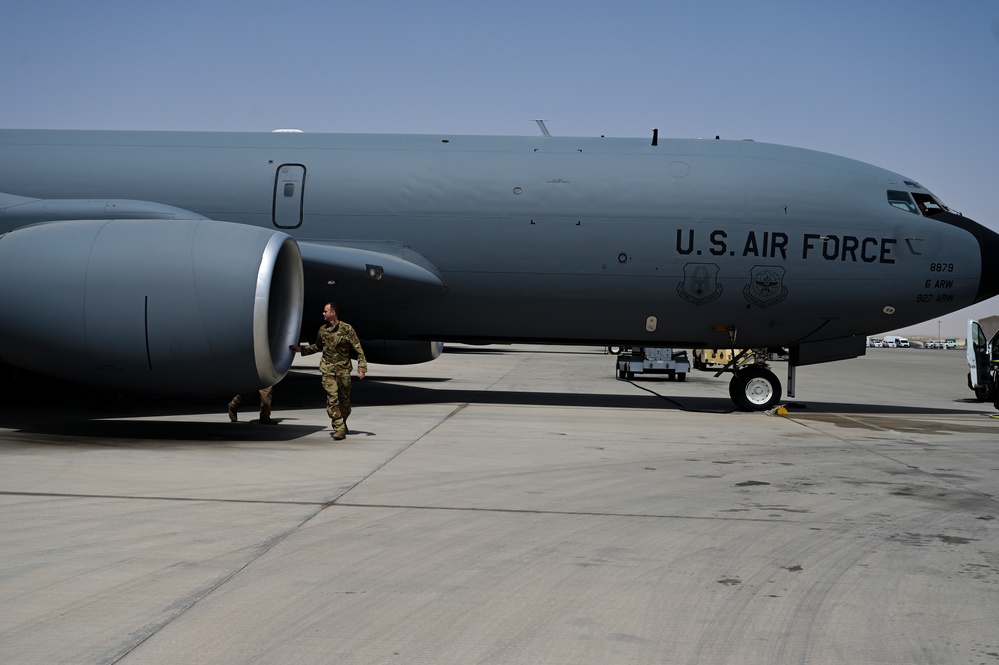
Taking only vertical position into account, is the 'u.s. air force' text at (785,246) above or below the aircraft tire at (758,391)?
above

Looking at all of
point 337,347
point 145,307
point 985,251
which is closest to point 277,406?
point 337,347

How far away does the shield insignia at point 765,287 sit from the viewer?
15.7 meters

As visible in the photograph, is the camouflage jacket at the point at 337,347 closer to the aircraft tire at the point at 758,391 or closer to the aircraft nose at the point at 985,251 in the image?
the aircraft tire at the point at 758,391

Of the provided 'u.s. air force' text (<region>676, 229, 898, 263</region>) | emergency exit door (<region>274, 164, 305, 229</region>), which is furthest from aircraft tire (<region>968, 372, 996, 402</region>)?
emergency exit door (<region>274, 164, 305, 229</region>)

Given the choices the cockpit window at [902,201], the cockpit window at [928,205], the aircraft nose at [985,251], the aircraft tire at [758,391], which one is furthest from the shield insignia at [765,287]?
the aircraft nose at [985,251]

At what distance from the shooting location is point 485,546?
20.6 ft

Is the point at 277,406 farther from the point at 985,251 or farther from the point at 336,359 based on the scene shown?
the point at 985,251

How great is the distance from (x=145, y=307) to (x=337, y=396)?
2539 millimetres

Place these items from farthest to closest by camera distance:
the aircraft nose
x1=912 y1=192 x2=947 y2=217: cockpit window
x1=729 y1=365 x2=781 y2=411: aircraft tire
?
x1=729 y1=365 x2=781 y2=411: aircraft tire → x1=912 y1=192 x2=947 y2=217: cockpit window → the aircraft nose

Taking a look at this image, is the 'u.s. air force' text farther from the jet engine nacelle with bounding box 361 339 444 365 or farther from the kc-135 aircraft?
the jet engine nacelle with bounding box 361 339 444 365

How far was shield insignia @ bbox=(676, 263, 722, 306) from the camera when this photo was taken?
15.6 metres

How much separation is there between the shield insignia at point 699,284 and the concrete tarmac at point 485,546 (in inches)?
136

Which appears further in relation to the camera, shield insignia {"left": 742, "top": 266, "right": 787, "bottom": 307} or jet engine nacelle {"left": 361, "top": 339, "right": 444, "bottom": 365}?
jet engine nacelle {"left": 361, "top": 339, "right": 444, "bottom": 365}

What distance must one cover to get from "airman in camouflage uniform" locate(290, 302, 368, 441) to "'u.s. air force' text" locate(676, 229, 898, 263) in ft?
20.8
